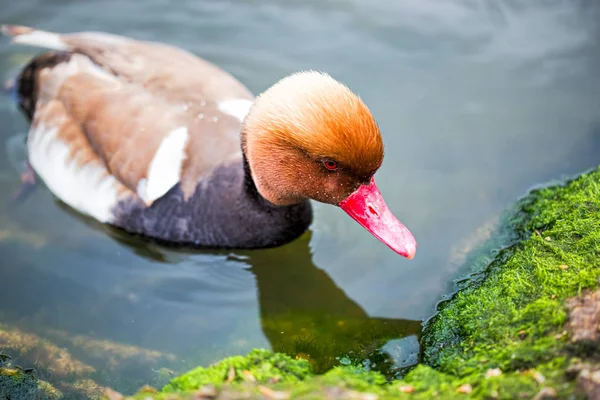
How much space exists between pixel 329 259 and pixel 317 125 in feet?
5.21

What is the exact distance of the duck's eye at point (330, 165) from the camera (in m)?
3.81

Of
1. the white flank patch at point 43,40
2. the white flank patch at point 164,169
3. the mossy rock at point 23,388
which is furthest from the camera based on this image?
the white flank patch at point 43,40

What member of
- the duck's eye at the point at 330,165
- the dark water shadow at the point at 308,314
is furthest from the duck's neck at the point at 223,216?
the duck's eye at the point at 330,165

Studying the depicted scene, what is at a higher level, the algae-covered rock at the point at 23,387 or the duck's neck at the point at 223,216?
the duck's neck at the point at 223,216

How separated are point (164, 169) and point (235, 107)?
763mm

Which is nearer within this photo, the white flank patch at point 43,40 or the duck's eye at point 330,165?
the duck's eye at point 330,165

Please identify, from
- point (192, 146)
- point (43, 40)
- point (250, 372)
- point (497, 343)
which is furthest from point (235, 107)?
point (497, 343)

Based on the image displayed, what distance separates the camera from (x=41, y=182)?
18.1ft

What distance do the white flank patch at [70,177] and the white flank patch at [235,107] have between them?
99 centimetres

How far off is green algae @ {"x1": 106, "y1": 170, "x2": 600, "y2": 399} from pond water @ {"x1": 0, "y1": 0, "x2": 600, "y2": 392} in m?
0.44

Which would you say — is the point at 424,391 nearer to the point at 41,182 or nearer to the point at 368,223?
the point at 368,223

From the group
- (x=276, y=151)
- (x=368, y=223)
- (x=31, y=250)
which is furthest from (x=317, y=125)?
(x=31, y=250)

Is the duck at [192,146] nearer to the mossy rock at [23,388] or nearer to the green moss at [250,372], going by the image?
the green moss at [250,372]

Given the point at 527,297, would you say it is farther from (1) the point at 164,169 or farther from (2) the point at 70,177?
(2) the point at 70,177
